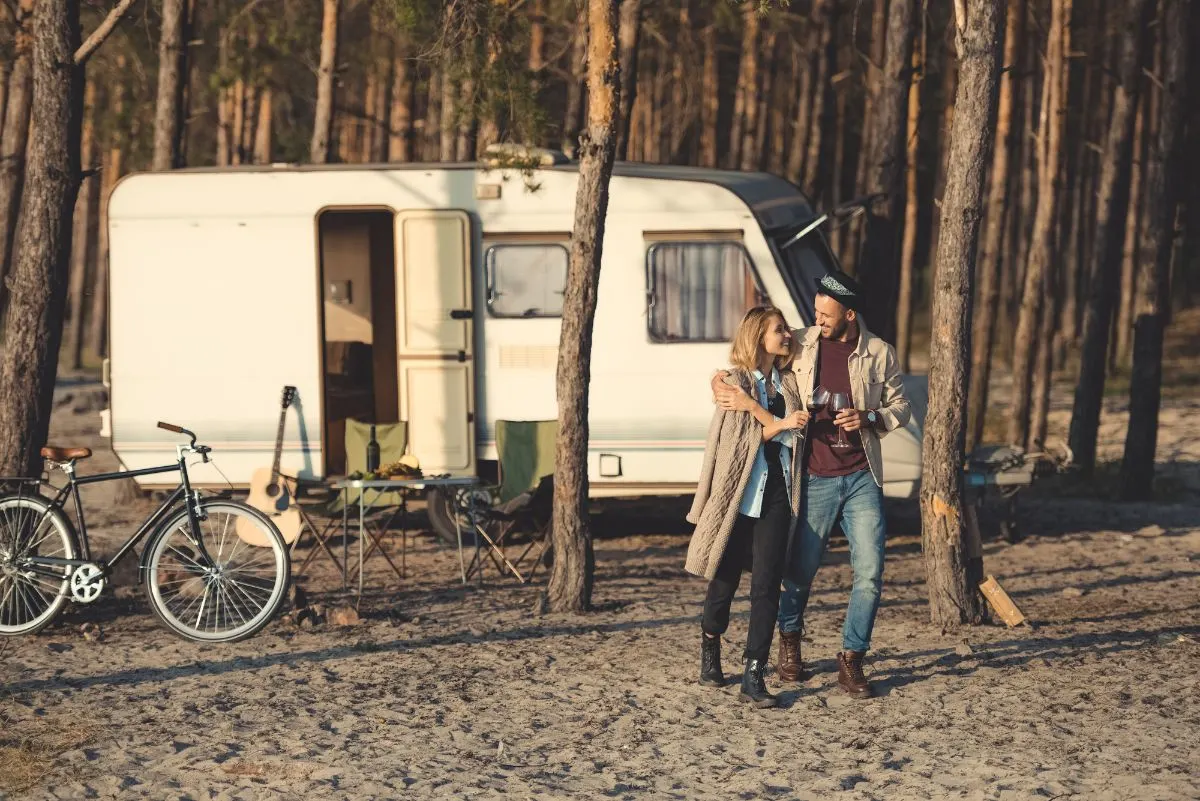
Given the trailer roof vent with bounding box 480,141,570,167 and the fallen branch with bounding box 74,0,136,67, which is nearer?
the fallen branch with bounding box 74,0,136,67

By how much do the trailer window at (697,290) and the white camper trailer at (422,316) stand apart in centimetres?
2

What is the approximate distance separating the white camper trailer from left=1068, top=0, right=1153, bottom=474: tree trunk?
3498 millimetres

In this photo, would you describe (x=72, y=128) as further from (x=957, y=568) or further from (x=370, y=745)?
(x=957, y=568)

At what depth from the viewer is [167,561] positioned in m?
7.90

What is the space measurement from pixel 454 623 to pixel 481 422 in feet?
9.44

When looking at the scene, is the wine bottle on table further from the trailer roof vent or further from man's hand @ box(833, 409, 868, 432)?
man's hand @ box(833, 409, 868, 432)

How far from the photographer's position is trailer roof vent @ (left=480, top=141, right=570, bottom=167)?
1007 cm

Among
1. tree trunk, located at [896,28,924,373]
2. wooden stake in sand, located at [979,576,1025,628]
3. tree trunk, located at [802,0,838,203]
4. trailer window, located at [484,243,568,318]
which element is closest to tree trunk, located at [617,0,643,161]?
tree trunk, located at [802,0,838,203]

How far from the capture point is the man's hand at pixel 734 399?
6582mm

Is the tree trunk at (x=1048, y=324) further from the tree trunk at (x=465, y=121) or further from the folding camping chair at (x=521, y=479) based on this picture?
the folding camping chair at (x=521, y=479)

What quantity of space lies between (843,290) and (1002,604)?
2350 millimetres

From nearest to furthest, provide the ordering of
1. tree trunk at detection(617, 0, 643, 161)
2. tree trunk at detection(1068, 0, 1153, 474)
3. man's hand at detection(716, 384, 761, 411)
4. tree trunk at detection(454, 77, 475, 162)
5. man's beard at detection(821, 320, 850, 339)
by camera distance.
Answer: man's hand at detection(716, 384, 761, 411) < man's beard at detection(821, 320, 850, 339) < tree trunk at detection(454, 77, 475, 162) < tree trunk at detection(1068, 0, 1153, 474) < tree trunk at detection(617, 0, 643, 161)

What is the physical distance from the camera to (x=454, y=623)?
8.57 meters

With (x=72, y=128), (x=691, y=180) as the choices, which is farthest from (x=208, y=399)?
(x=691, y=180)
